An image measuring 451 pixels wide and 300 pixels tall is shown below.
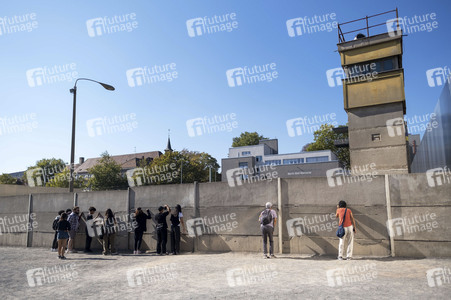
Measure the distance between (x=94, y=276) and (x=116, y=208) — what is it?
502 centimetres

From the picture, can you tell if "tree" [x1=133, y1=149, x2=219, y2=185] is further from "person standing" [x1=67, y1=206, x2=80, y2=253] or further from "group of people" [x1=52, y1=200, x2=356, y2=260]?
"group of people" [x1=52, y1=200, x2=356, y2=260]

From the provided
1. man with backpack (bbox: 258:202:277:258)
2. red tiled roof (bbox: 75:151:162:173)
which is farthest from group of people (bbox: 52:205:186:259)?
red tiled roof (bbox: 75:151:162:173)

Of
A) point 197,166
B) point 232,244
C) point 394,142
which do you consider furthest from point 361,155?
point 197,166

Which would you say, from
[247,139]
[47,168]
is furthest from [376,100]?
[47,168]

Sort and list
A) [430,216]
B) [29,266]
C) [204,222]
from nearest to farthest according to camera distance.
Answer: [430,216]
[29,266]
[204,222]

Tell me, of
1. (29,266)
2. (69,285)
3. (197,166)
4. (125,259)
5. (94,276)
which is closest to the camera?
(69,285)

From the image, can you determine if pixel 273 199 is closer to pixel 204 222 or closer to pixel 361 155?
pixel 204 222

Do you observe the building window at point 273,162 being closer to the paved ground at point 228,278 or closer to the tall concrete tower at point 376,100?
the tall concrete tower at point 376,100

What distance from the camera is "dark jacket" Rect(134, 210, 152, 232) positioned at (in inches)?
441

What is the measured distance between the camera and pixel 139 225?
36.7 feet

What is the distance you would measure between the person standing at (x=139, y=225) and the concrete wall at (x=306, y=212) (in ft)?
1.37

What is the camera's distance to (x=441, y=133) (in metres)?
11.3

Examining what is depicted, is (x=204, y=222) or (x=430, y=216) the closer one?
(x=430, y=216)

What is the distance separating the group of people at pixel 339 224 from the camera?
342 inches
